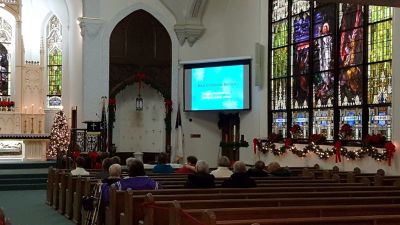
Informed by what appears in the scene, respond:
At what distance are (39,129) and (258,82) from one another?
8.64 meters

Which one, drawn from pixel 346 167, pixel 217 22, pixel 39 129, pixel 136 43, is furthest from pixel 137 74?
pixel 346 167

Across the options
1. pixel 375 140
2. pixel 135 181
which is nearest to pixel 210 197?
pixel 135 181

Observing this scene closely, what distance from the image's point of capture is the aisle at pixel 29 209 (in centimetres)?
1009

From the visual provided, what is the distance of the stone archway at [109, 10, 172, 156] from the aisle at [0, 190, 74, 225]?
5.26 meters

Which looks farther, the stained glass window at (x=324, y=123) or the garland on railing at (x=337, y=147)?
the stained glass window at (x=324, y=123)

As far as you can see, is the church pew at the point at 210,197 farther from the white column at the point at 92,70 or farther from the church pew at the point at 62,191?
the white column at the point at 92,70

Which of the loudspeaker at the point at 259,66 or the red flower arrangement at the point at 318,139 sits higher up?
the loudspeaker at the point at 259,66

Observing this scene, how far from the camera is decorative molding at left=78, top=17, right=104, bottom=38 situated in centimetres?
1861

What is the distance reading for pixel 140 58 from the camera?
63.2 ft

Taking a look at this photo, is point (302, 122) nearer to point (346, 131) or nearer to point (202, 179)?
point (346, 131)

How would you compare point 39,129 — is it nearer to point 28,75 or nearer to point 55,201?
point 28,75

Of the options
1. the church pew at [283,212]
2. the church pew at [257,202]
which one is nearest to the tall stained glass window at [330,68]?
the church pew at [257,202]

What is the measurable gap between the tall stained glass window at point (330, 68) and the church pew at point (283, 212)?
6.52 m

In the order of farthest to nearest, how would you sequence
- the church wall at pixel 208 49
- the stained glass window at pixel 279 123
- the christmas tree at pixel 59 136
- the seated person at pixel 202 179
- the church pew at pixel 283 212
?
the christmas tree at pixel 59 136
the church wall at pixel 208 49
the stained glass window at pixel 279 123
the seated person at pixel 202 179
the church pew at pixel 283 212
